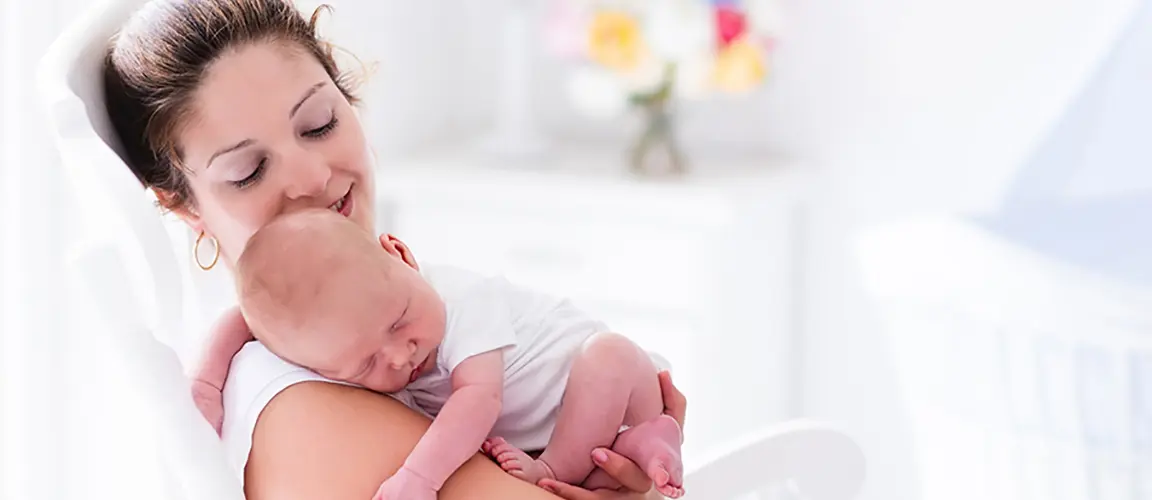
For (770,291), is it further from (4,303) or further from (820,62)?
(4,303)

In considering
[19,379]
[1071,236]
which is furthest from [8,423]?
[1071,236]

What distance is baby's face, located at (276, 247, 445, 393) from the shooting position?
757 mm

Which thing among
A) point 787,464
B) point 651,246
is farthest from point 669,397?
point 651,246

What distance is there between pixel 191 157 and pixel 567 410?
0.95 ft

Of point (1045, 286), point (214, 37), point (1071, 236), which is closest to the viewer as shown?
point (214, 37)

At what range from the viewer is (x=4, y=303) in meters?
1.83

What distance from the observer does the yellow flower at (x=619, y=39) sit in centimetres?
228

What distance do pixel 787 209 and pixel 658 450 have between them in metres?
1.69

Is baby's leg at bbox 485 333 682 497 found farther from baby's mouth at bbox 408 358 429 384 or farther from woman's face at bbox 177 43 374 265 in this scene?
woman's face at bbox 177 43 374 265

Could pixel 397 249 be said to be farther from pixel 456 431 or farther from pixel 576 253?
pixel 576 253

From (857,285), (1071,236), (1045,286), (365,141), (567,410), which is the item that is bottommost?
(857,285)

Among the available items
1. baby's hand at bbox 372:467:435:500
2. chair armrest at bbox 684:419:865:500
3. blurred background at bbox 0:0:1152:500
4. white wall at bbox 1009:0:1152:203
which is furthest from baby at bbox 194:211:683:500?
white wall at bbox 1009:0:1152:203

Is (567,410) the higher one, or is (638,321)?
(567,410)

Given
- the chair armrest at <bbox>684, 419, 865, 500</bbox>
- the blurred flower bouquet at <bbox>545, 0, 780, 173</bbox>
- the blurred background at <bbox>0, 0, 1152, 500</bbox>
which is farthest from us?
the blurred flower bouquet at <bbox>545, 0, 780, 173</bbox>
